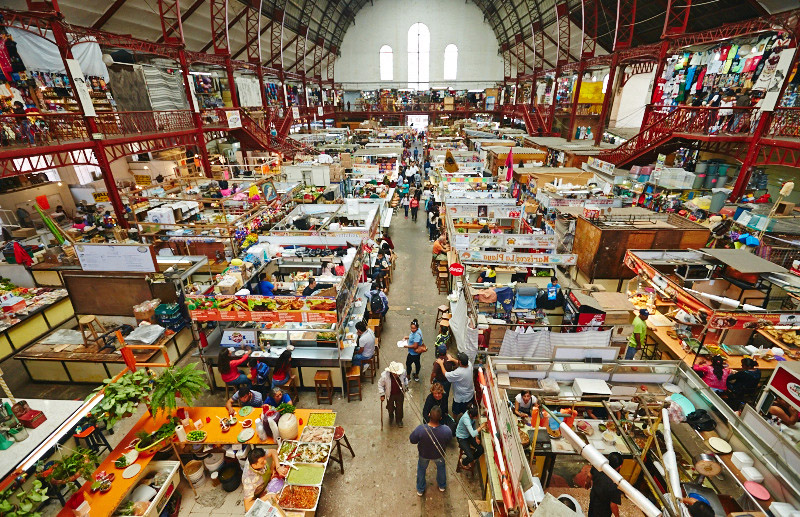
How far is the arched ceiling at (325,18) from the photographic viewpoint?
642 inches

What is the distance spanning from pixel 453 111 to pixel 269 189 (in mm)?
33540

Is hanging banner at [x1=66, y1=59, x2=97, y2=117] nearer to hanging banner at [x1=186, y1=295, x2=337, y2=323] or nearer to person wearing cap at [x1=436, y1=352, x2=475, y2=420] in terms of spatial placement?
hanging banner at [x1=186, y1=295, x2=337, y2=323]

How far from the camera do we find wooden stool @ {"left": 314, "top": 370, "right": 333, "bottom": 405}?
758 centimetres

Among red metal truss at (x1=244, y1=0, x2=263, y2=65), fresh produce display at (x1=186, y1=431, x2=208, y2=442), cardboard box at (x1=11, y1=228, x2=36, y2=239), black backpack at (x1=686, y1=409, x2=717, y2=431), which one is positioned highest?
red metal truss at (x1=244, y1=0, x2=263, y2=65)

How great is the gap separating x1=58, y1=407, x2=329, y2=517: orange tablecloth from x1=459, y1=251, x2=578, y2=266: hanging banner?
5.63 metres

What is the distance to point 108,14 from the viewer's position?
1659 cm

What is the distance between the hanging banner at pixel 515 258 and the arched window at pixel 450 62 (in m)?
42.8

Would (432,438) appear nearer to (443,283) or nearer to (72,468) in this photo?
(72,468)

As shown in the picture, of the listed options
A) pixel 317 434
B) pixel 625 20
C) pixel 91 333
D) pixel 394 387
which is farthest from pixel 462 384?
pixel 625 20

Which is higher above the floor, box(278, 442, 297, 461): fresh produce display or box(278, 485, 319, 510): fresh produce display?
box(278, 442, 297, 461): fresh produce display

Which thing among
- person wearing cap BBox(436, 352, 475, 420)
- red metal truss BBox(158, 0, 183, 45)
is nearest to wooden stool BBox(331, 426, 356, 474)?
person wearing cap BBox(436, 352, 475, 420)

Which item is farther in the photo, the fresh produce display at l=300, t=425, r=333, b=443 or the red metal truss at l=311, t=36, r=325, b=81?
the red metal truss at l=311, t=36, r=325, b=81

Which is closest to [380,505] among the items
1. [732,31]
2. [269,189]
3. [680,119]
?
[269,189]

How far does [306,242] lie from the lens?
11164 mm
